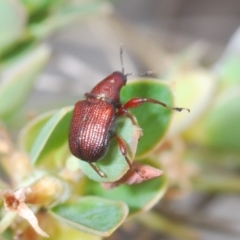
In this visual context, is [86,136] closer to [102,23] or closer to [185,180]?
[185,180]

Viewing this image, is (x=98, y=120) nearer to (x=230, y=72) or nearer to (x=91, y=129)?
(x=91, y=129)

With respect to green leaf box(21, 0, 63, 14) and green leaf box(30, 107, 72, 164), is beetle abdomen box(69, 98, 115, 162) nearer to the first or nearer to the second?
green leaf box(30, 107, 72, 164)

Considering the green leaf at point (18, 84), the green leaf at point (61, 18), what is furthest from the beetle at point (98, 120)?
the green leaf at point (61, 18)

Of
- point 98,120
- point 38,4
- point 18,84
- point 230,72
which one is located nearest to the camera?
point 98,120

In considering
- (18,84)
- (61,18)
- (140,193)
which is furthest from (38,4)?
(140,193)

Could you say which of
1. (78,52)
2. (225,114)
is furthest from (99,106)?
(78,52)
